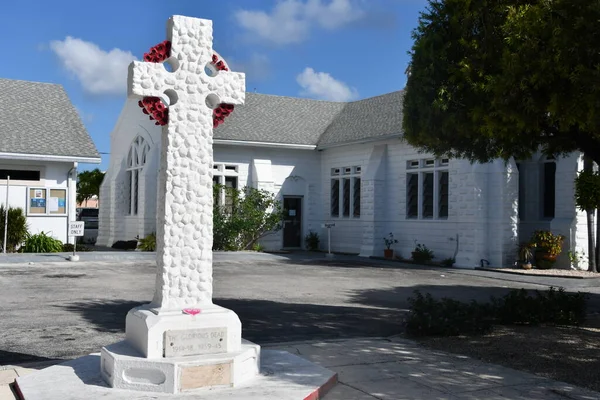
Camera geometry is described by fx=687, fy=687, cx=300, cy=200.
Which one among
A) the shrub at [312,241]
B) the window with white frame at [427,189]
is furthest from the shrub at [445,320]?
the shrub at [312,241]

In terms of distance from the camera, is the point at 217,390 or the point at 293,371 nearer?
the point at 217,390

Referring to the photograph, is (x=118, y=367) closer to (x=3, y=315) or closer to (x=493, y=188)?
(x=3, y=315)

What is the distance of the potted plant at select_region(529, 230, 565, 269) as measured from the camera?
21.6 meters

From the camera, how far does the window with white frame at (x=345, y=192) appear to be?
28.9 metres

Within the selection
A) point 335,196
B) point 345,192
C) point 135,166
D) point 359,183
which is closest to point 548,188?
point 359,183

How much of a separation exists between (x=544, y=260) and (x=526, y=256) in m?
0.55

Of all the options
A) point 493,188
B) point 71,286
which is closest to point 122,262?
point 71,286

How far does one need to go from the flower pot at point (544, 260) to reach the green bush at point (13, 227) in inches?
686

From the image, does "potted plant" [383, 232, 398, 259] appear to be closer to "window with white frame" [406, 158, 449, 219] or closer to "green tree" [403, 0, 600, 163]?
"window with white frame" [406, 158, 449, 219]

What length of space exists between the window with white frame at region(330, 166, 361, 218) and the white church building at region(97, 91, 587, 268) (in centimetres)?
5

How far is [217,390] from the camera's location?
21.0 feet

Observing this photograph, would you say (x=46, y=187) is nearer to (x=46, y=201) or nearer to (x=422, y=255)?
(x=46, y=201)

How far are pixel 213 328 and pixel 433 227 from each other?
18.9 meters

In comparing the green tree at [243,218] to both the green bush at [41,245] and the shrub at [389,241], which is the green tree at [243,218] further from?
the green bush at [41,245]
